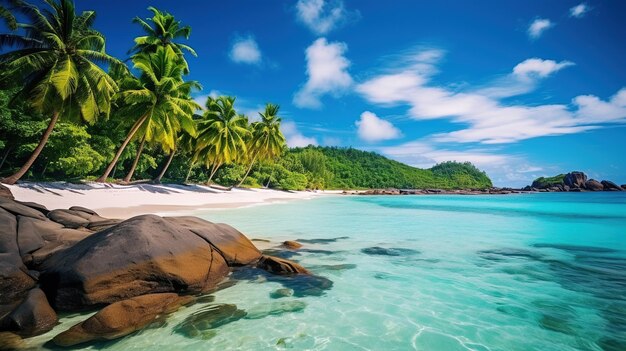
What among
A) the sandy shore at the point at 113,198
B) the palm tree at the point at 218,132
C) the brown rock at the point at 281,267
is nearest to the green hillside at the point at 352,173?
the palm tree at the point at 218,132

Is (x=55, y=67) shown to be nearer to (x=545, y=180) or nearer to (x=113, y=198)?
(x=113, y=198)

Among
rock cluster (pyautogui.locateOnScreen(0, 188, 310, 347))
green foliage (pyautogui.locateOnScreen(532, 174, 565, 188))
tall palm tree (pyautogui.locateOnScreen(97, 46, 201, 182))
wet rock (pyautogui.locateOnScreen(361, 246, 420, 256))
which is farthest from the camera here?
green foliage (pyautogui.locateOnScreen(532, 174, 565, 188))

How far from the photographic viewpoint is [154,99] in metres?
22.9

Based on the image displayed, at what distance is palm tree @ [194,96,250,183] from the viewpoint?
33344 millimetres

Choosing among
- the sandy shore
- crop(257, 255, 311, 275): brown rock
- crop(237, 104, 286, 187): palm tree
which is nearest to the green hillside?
crop(237, 104, 286, 187): palm tree

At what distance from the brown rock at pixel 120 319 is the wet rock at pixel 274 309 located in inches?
49.6

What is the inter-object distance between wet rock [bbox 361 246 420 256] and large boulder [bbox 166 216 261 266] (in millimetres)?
3961

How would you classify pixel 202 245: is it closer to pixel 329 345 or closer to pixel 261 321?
pixel 261 321

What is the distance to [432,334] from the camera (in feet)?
16.1

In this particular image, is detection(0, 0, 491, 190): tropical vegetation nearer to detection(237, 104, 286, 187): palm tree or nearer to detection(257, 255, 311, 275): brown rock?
detection(237, 104, 286, 187): palm tree

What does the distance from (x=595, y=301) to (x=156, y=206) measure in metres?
22.8

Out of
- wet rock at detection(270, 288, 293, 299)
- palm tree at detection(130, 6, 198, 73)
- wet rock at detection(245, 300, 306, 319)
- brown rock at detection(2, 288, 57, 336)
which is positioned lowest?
wet rock at detection(245, 300, 306, 319)

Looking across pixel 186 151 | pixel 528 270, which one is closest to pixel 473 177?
pixel 186 151

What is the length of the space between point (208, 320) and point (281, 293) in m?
1.66
